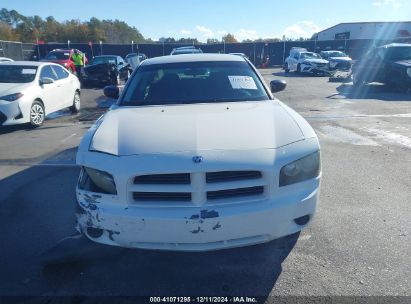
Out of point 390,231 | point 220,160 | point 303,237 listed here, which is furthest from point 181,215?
point 390,231

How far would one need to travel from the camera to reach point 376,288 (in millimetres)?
2580

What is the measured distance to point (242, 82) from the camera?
13.7 feet

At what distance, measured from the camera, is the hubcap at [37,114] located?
26.9 ft

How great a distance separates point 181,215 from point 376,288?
1.55 metres

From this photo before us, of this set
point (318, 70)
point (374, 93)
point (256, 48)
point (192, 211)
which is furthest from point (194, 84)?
point (256, 48)

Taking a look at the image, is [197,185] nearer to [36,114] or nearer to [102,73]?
[36,114]

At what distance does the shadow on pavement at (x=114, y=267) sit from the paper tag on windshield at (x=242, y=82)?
180 centimetres

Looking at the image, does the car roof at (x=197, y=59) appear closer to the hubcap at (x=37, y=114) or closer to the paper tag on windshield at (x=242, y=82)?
the paper tag on windshield at (x=242, y=82)

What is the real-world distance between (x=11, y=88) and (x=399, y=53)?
576 inches

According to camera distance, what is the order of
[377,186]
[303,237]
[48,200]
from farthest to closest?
[377,186]
[48,200]
[303,237]

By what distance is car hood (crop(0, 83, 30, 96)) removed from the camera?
773 cm

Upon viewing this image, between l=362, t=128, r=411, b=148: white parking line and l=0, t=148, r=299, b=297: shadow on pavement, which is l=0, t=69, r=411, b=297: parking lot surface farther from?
l=362, t=128, r=411, b=148: white parking line

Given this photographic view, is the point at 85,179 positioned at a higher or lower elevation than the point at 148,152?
lower

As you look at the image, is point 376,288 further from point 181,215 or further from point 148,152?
point 148,152
